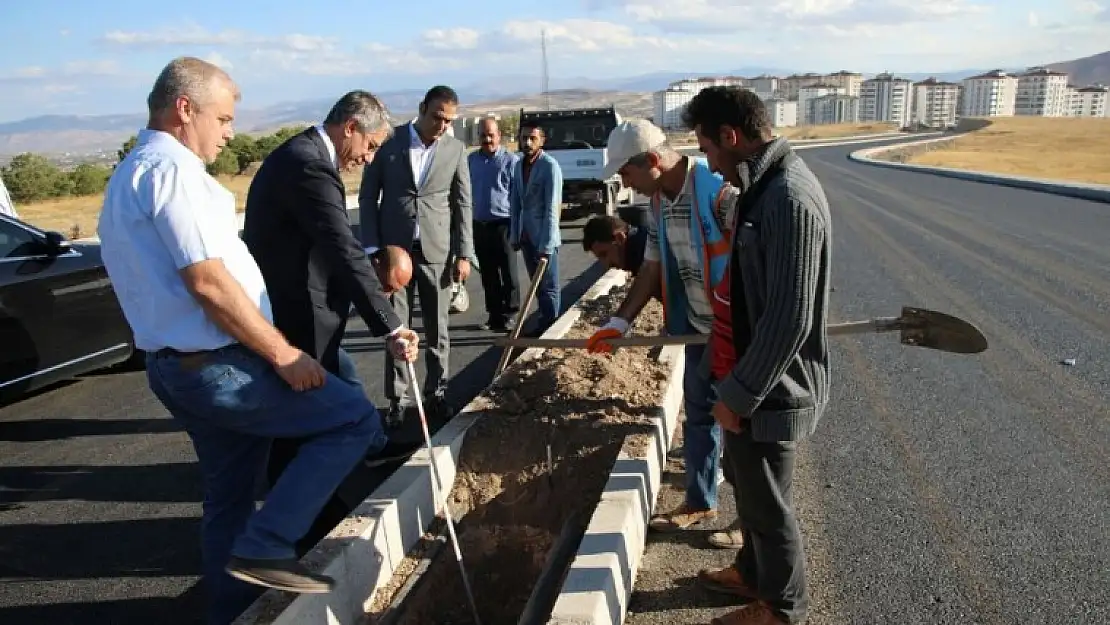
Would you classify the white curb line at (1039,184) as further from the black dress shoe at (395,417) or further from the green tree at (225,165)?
the green tree at (225,165)

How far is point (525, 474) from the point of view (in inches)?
175

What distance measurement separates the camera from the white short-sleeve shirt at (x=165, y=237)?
2.51 metres

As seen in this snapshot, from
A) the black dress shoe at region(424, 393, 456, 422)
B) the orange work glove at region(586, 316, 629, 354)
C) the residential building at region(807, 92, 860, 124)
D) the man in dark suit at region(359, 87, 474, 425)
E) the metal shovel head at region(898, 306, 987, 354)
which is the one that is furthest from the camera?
the residential building at region(807, 92, 860, 124)

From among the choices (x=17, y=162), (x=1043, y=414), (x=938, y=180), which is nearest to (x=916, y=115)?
(x=938, y=180)

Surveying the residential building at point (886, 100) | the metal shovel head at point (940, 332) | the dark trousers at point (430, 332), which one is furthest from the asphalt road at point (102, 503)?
the residential building at point (886, 100)

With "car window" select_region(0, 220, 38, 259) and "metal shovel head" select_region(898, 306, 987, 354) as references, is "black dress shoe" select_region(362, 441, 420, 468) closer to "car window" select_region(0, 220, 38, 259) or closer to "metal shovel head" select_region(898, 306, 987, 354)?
"metal shovel head" select_region(898, 306, 987, 354)

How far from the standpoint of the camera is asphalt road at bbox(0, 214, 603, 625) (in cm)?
351

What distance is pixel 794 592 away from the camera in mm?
2926

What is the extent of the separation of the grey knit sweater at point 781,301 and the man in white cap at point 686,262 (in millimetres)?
588

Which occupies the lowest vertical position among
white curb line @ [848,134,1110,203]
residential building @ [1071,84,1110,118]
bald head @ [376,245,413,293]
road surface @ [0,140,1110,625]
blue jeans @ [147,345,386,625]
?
residential building @ [1071,84,1110,118]

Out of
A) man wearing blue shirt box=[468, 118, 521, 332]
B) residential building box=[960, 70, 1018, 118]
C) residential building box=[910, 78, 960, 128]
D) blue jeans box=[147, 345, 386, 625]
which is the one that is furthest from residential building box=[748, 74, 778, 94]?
blue jeans box=[147, 345, 386, 625]

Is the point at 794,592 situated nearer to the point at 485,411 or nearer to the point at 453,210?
the point at 485,411

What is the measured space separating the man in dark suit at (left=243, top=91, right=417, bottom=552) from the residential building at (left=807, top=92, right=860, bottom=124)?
16466 cm

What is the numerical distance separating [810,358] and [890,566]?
139 cm
